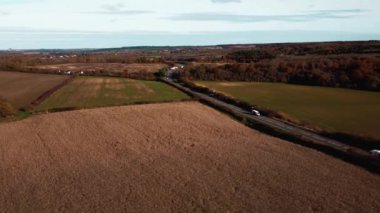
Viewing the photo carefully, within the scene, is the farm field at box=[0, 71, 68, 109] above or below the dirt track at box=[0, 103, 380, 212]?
below

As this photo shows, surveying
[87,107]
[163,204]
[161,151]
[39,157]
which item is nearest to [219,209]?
[163,204]

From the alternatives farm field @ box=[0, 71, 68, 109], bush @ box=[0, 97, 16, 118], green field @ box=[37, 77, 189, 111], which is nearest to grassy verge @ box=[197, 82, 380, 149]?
green field @ box=[37, 77, 189, 111]

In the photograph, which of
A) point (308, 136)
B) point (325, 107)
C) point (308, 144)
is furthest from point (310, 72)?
point (308, 144)

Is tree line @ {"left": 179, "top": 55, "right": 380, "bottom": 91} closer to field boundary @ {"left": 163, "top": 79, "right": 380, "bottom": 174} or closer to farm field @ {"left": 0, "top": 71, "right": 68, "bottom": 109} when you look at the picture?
farm field @ {"left": 0, "top": 71, "right": 68, "bottom": 109}

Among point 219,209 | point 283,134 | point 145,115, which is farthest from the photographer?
point 145,115

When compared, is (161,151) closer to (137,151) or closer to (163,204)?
(137,151)

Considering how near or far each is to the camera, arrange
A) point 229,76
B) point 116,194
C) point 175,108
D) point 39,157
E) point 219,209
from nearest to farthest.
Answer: point 219,209 → point 116,194 → point 39,157 → point 175,108 → point 229,76

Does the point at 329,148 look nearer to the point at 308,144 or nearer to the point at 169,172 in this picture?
the point at 308,144

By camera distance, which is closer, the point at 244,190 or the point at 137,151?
the point at 244,190
